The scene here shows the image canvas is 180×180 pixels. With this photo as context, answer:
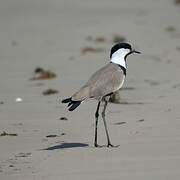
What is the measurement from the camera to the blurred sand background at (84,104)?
323 inches

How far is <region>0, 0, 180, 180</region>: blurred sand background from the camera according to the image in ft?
26.9

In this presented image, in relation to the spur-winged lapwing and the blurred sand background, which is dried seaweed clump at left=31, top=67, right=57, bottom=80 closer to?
the blurred sand background

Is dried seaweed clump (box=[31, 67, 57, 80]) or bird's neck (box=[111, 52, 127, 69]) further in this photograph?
dried seaweed clump (box=[31, 67, 57, 80])

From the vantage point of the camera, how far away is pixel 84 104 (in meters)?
12.1

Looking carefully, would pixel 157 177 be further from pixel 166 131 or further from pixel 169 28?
pixel 169 28

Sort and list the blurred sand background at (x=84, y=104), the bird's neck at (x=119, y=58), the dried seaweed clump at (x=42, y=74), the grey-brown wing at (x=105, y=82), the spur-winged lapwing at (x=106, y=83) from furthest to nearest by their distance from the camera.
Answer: the dried seaweed clump at (x=42, y=74) → the bird's neck at (x=119, y=58) → the grey-brown wing at (x=105, y=82) → the spur-winged lapwing at (x=106, y=83) → the blurred sand background at (x=84, y=104)

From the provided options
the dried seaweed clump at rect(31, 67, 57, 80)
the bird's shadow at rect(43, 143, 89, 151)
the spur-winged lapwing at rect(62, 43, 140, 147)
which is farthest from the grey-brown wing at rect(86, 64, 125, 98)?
the dried seaweed clump at rect(31, 67, 57, 80)

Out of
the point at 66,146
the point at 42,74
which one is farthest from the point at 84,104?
the point at 42,74

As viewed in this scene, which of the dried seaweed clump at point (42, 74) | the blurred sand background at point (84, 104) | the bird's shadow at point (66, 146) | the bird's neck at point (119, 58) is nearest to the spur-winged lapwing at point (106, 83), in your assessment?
the bird's neck at point (119, 58)

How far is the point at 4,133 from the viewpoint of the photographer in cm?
1016

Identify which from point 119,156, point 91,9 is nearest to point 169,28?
point 91,9

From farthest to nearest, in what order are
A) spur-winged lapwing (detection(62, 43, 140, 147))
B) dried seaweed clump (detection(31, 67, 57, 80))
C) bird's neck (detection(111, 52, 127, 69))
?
dried seaweed clump (detection(31, 67, 57, 80))
bird's neck (detection(111, 52, 127, 69))
spur-winged lapwing (detection(62, 43, 140, 147))

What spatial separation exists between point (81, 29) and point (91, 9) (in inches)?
203

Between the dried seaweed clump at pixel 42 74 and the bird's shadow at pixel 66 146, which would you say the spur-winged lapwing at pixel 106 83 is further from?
the dried seaweed clump at pixel 42 74
